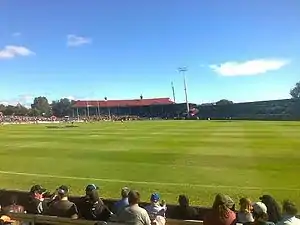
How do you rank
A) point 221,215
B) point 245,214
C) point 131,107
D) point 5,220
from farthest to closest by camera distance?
1. point 131,107
2. point 245,214
3. point 5,220
4. point 221,215

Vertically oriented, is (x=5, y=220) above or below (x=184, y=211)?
above

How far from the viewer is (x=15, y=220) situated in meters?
8.52

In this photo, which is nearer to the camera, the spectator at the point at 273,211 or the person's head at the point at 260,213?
the person's head at the point at 260,213

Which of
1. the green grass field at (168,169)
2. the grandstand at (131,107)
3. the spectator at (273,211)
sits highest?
the grandstand at (131,107)

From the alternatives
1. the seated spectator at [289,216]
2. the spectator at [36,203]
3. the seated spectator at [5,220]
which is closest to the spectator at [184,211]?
the seated spectator at [289,216]

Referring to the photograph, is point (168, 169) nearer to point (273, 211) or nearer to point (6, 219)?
point (273, 211)

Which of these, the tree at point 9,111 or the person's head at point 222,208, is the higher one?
the tree at point 9,111

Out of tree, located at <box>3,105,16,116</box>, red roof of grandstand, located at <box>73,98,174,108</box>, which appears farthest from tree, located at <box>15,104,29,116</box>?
red roof of grandstand, located at <box>73,98,174,108</box>

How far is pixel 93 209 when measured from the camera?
9141 millimetres

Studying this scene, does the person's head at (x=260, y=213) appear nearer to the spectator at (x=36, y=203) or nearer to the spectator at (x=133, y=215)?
the spectator at (x=133, y=215)

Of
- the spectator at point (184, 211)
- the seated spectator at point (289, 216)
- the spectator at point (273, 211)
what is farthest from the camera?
the spectator at point (184, 211)

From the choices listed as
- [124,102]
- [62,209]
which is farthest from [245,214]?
[124,102]

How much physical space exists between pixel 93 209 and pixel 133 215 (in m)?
1.61

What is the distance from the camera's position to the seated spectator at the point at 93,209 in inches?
359
